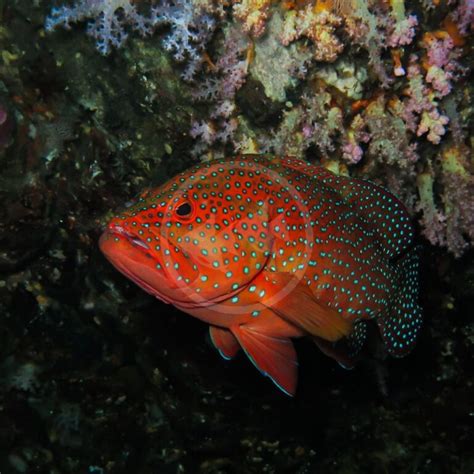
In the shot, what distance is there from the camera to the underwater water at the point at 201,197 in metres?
3.47

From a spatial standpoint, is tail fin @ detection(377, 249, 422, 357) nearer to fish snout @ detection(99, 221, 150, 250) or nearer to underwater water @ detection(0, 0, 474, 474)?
underwater water @ detection(0, 0, 474, 474)

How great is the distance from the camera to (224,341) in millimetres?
3264

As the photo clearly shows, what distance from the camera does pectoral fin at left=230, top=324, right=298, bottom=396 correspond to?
2.94 metres

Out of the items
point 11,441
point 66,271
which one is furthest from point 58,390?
point 66,271

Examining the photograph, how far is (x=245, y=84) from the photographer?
143 inches

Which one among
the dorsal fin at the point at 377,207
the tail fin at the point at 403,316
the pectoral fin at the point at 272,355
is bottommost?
the pectoral fin at the point at 272,355

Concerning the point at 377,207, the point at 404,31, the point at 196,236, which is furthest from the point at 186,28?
the point at 377,207

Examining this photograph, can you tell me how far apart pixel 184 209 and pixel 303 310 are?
0.96 meters

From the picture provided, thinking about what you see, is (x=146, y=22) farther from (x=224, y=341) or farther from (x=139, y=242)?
(x=224, y=341)

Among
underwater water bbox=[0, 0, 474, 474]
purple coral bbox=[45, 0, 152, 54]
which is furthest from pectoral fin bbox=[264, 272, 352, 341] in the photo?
purple coral bbox=[45, 0, 152, 54]

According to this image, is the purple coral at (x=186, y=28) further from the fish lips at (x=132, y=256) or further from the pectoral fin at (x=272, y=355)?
the pectoral fin at (x=272, y=355)

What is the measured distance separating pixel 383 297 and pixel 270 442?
2.41 meters

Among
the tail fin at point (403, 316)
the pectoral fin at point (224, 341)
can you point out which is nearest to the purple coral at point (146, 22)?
the pectoral fin at point (224, 341)

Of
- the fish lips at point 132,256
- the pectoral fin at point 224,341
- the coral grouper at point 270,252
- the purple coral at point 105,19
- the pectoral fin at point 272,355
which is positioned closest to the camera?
the fish lips at point 132,256
